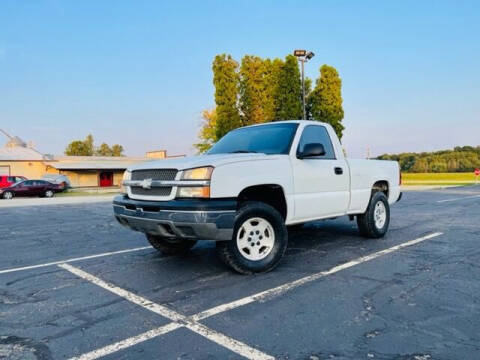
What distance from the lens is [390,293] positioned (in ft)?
12.4

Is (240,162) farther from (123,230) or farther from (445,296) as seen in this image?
(123,230)

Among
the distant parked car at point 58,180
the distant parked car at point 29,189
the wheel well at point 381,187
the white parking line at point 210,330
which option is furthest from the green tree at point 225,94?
the white parking line at point 210,330

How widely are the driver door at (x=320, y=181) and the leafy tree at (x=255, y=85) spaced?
29371 millimetres

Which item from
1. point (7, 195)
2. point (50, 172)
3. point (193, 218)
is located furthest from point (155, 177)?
point (50, 172)

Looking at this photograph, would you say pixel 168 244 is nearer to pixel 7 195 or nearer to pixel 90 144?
pixel 7 195

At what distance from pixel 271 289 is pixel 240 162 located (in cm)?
144

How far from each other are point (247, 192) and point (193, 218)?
3.14ft

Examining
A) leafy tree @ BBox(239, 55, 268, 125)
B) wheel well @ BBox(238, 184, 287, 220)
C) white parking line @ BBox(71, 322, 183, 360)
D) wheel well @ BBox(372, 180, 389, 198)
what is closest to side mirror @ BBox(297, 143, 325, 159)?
wheel well @ BBox(238, 184, 287, 220)

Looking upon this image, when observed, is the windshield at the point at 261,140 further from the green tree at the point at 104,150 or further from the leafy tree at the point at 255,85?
the green tree at the point at 104,150

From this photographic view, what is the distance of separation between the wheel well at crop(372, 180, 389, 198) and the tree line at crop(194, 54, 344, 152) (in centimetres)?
2681

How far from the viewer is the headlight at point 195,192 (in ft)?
13.3

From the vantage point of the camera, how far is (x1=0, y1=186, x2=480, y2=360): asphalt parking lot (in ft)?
8.87

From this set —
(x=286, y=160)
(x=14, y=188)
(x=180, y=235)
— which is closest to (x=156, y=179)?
(x=180, y=235)

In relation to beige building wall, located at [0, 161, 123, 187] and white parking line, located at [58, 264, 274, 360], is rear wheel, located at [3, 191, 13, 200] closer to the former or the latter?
beige building wall, located at [0, 161, 123, 187]
